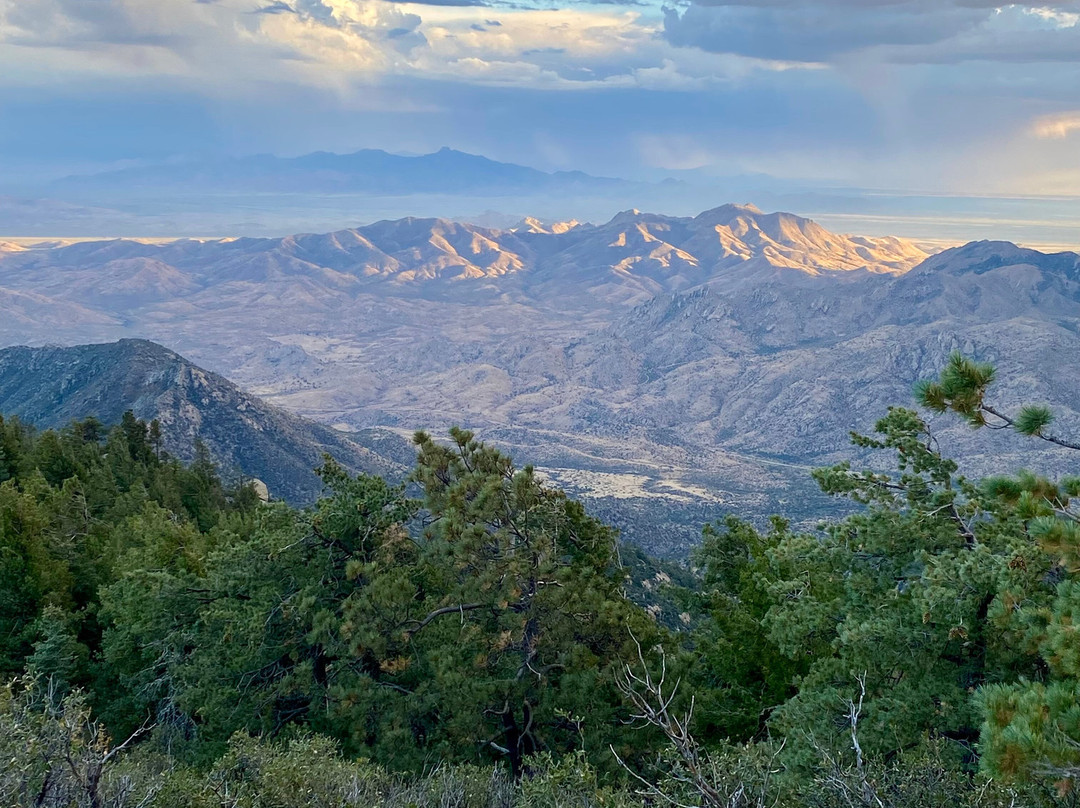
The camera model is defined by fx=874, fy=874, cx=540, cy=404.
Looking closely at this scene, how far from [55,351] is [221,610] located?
139 m

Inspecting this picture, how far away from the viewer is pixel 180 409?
111 metres

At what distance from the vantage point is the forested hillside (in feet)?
37.5

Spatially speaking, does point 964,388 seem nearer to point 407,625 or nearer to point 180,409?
point 407,625

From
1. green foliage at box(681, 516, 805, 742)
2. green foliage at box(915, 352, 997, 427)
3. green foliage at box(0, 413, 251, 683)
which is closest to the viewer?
green foliage at box(915, 352, 997, 427)

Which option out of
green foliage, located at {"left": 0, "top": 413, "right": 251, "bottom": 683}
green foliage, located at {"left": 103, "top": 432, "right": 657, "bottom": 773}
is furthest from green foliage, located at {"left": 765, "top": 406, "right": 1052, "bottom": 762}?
green foliage, located at {"left": 0, "top": 413, "right": 251, "bottom": 683}

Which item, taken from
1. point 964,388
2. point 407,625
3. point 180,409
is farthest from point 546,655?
point 180,409

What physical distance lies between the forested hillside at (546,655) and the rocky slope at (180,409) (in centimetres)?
7338

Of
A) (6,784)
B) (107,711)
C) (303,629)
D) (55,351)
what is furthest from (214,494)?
(55,351)

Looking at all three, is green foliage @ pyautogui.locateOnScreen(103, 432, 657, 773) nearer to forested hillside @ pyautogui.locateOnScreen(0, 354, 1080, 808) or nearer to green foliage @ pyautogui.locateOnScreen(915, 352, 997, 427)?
forested hillside @ pyautogui.locateOnScreen(0, 354, 1080, 808)

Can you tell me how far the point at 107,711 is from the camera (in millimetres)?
23297

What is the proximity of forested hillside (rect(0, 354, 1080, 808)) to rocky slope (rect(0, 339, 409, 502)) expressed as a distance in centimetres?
7338

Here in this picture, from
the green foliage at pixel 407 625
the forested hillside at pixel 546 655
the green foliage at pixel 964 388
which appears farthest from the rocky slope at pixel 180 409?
the green foliage at pixel 964 388

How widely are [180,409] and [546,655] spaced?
102840 mm

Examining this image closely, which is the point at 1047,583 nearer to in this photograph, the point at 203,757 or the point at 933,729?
the point at 933,729
